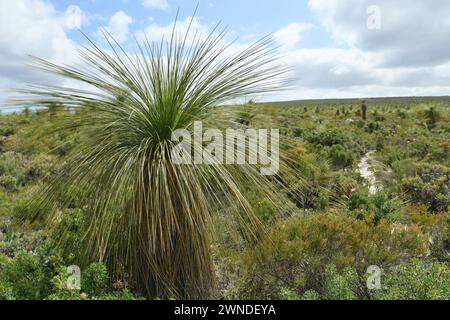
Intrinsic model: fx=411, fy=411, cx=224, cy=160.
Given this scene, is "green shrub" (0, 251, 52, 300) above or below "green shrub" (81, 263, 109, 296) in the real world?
below

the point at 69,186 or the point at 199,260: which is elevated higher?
the point at 69,186

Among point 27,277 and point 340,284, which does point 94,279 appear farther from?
point 340,284

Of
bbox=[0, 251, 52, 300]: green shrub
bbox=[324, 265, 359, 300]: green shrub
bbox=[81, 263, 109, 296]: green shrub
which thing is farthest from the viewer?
bbox=[0, 251, 52, 300]: green shrub

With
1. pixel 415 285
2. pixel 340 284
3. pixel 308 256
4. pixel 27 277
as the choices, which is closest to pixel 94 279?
pixel 27 277

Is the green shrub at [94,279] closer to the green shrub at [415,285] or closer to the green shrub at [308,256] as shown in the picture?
the green shrub at [308,256]

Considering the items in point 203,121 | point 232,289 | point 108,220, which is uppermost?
point 203,121

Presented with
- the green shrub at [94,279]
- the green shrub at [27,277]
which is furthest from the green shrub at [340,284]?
the green shrub at [27,277]

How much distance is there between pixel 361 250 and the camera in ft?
13.6

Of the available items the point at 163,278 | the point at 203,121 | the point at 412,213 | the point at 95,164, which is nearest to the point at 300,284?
the point at 163,278

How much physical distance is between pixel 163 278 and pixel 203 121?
1.33 meters

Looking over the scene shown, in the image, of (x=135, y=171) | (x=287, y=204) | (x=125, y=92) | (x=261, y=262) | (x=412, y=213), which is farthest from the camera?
(x=412, y=213)

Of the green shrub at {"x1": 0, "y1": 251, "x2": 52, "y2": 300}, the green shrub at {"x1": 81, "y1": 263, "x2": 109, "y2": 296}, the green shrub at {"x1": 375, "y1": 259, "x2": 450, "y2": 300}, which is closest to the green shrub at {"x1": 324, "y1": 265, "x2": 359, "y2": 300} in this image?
the green shrub at {"x1": 375, "y1": 259, "x2": 450, "y2": 300}

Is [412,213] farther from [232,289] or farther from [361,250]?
[232,289]

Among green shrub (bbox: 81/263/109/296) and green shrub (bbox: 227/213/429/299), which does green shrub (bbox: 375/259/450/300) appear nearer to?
green shrub (bbox: 227/213/429/299)
